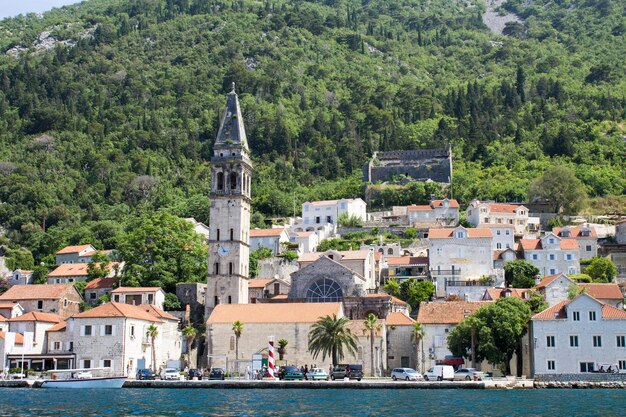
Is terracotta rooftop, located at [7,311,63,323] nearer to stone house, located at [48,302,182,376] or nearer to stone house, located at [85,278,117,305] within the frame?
stone house, located at [48,302,182,376]

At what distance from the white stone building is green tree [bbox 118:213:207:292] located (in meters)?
33.4

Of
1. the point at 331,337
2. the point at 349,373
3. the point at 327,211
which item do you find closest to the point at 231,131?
the point at 331,337


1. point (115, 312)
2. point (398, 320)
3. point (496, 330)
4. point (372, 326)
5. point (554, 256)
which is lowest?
point (496, 330)

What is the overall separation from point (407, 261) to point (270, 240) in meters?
19.6

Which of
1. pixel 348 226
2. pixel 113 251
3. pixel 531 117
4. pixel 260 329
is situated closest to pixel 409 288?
pixel 260 329

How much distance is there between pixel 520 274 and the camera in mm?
98562

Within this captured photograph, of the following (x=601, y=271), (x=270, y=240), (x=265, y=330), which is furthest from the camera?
(x=270, y=240)

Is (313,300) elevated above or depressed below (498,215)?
below

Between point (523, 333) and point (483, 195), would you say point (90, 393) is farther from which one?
point (483, 195)

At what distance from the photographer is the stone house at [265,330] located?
80000mm

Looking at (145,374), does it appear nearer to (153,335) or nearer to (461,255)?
(153,335)

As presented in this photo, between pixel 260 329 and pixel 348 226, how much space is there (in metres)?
49.2

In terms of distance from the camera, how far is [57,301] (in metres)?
92.2

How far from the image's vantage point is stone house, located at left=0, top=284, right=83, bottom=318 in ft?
302
